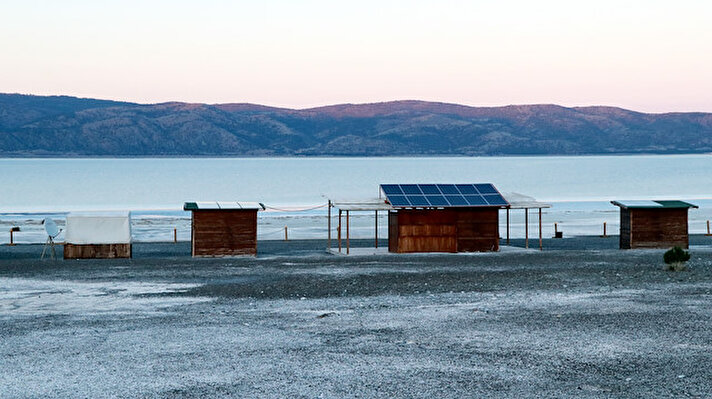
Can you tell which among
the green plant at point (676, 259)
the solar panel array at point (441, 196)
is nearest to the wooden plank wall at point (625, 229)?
the solar panel array at point (441, 196)

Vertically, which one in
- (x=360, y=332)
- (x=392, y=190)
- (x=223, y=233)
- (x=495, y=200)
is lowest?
(x=360, y=332)

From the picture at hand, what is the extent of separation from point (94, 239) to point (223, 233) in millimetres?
4794

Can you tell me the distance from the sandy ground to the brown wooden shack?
Answer: 5.10 m

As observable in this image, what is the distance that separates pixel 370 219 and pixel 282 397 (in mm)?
51721

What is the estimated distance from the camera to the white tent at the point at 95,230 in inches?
1249

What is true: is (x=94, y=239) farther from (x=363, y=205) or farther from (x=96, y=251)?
(x=363, y=205)

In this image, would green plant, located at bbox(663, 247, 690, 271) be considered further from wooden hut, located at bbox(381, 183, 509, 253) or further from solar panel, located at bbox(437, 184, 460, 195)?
solar panel, located at bbox(437, 184, 460, 195)

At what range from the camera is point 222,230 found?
32.1 meters

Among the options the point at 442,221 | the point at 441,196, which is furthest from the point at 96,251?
the point at 441,196

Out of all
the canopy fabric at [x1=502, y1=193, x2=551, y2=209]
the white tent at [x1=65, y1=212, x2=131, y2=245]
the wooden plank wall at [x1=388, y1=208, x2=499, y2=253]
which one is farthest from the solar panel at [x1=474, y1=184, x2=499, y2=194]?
the white tent at [x1=65, y1=212, x2=131, y2=245]

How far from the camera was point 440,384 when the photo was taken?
1132 cm

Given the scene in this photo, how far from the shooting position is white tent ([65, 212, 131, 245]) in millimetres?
31734

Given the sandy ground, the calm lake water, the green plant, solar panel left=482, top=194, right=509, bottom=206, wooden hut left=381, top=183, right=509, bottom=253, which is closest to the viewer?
the sandy ground

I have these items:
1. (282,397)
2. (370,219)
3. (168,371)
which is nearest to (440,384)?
(282,397)
